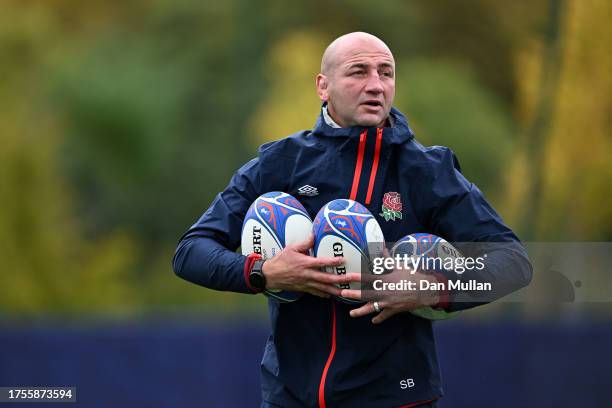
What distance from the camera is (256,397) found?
1000cm

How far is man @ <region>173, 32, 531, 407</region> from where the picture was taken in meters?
4.78

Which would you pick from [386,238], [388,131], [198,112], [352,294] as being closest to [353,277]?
[352,294]

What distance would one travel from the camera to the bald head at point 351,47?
5.08m

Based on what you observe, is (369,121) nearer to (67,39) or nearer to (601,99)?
(601,99)

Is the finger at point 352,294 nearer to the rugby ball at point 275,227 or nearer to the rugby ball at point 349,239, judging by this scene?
the rugby ball at point 349,239

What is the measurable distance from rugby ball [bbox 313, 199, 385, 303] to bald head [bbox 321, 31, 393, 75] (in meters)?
0.78

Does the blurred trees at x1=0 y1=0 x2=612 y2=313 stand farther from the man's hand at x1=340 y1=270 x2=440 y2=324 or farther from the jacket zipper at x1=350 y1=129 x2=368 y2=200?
the man's hand at x1=340 y1=270 x2=440 y2=324

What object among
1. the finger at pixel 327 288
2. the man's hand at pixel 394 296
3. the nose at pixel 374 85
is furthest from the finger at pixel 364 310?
the nose at pixel 374 85

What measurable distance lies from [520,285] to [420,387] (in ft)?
2.03

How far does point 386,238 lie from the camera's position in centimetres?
491

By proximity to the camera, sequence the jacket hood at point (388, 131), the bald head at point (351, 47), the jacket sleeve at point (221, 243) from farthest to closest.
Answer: the bald head at point (351, 47) < the jacket hood at point (388, 131) < the jacket sleeve at point (221, 243)

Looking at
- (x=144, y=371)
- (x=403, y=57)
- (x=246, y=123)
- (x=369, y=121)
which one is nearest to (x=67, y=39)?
(x=246, y=123)

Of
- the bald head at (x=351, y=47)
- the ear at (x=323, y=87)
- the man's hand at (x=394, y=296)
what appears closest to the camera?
the man's hand at (x=394, y=296)

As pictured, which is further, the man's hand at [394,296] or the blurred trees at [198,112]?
the blurred trees at [198,112]
